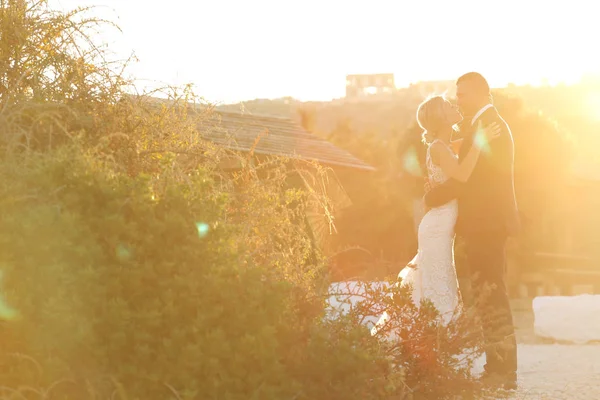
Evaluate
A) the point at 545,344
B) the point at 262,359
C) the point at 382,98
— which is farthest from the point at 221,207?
the point at 382,98

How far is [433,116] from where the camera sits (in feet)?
24.3

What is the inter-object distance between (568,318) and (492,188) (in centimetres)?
492

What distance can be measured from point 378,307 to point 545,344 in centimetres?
540

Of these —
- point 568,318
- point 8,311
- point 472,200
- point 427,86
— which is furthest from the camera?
point 427,86

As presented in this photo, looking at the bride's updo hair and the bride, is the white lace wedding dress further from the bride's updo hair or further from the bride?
the bride's updo hair

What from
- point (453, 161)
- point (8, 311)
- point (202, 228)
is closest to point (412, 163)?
point (453, 161)

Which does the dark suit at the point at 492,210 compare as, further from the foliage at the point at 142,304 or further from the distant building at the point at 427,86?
the distant building at the point at 427,86

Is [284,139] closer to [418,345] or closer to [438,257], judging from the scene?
[438,257]

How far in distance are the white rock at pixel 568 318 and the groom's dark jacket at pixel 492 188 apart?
372cm

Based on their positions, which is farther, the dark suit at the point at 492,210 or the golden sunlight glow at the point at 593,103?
the golden sunlight glow at the point at 593,103

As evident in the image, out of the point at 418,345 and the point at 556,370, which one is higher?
the point at 418,345

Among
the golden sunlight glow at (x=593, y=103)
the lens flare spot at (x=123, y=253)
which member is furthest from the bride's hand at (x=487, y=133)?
the golden sunlight glow at (x=593, y=103)

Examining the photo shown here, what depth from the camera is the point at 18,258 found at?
395 cm

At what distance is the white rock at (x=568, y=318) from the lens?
1070 centimetres
